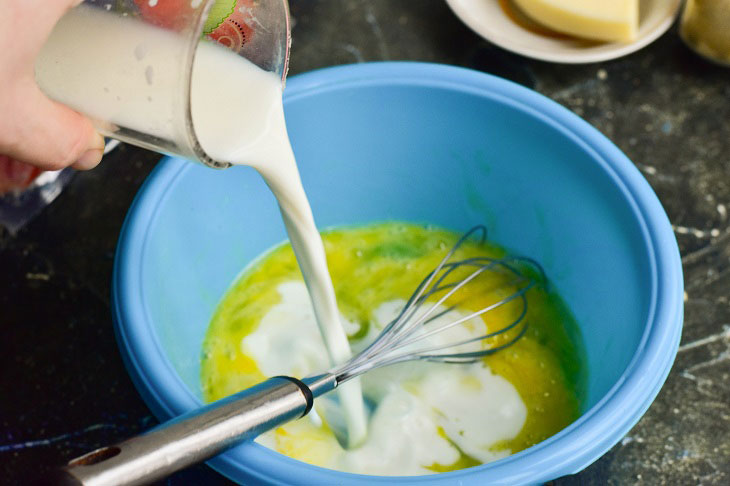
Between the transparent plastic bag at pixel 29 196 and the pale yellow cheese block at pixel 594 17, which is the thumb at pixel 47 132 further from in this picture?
the pale yellow cheese block at pixel 594 17

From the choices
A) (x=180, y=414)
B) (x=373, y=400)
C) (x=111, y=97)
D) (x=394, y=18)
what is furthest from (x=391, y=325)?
(x=394, y=18)

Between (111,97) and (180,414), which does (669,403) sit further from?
(111,97)

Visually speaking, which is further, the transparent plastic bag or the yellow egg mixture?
the transparent plastic bag

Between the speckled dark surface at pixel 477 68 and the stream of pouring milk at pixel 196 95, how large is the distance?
0.84ft

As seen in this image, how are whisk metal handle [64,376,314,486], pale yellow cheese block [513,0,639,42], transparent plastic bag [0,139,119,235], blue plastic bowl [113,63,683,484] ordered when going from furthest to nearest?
pale yellow cheese block [513,0,639,42] < transparent plastic bag [0,139,119,235] < blue plastic bowl [113,63,683,484] < whisk metal handle [64,376,314,486]

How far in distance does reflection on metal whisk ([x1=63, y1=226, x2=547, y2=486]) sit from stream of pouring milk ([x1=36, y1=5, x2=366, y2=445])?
0.30 feet

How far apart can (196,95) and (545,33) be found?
2.34 feet

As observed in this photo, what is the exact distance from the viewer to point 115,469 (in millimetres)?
500

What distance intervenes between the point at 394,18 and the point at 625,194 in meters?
0.61

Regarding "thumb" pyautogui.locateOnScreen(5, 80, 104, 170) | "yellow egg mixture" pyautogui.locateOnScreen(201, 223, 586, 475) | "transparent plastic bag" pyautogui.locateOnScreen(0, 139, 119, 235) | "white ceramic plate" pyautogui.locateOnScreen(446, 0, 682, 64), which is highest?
"thumb" pyautogui.locateOnScreen(5, 80, 104, 170)

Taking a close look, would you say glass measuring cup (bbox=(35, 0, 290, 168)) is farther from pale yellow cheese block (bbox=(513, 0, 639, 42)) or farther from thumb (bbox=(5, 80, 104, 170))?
pale yellow cheese block (bbox=(513, 0, 639, 42))

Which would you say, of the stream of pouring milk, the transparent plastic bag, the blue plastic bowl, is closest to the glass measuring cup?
the stream of pouring milk

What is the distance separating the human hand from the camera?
1.71ft

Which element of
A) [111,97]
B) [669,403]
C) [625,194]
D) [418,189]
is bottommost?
[669,403]
